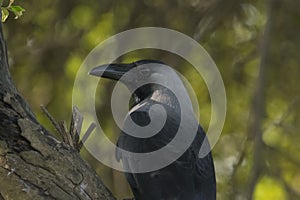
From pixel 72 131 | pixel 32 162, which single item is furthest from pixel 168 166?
pixel 32 162

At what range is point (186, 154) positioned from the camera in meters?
3.76

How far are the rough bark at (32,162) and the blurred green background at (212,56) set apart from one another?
2.83 m

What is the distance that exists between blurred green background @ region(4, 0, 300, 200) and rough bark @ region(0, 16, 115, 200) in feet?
9.28

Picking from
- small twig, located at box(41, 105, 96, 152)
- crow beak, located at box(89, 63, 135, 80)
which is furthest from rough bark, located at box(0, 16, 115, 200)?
crow beak, located at box(89, 63, 135, 80)

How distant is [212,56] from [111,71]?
6.92 ft

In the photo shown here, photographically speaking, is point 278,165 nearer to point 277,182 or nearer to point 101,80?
point 277,182

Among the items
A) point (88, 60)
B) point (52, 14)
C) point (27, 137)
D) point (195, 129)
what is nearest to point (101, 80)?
point (88, 60)

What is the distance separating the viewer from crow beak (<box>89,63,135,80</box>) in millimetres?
4352

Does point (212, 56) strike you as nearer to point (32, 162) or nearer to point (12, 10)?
point (12, 10)

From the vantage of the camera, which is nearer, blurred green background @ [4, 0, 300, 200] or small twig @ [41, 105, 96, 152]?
small twig @ [41, 105, 96, 152]

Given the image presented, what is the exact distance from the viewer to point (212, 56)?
633cm

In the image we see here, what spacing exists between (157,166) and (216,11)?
9.33ft

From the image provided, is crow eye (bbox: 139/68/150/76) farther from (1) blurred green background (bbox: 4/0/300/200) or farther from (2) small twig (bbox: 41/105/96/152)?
(1) blurred green background (bbox: 4/0/300/200)

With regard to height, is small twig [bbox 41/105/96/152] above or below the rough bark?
below
